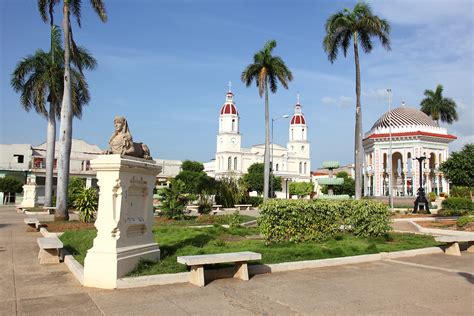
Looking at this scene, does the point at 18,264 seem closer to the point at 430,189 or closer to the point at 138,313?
the point at 138,313

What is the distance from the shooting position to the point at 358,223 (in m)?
11.7

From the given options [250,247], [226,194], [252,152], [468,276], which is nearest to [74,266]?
[250,247]

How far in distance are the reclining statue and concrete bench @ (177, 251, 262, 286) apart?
201 cm

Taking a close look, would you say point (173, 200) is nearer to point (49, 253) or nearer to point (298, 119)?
point (49, 253)

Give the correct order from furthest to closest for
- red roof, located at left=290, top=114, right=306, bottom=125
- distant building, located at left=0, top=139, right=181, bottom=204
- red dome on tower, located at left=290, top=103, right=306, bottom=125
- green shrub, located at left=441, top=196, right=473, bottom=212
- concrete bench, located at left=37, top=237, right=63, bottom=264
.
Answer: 1. red roof, located at left=290, top=114, right=306, bottom=125
2. red dome on tower, located at left=290, top=103, right=306, bottom=125
3. distant building, located at left=0, top=139, right=181, bottom=204
4. green shrub, located at left=441, top=196, right=473, bottom=212
5. concrete bench, located at left=37, top=237, right=63, bottom=264

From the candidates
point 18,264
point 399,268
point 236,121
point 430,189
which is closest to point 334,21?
point 399,268

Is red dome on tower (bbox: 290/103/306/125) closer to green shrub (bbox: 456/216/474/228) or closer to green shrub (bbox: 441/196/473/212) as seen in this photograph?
green shrub (bbox: 441/196/473/212)

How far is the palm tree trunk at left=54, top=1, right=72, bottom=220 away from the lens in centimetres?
1806

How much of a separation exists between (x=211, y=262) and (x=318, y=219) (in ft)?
A: 16.0

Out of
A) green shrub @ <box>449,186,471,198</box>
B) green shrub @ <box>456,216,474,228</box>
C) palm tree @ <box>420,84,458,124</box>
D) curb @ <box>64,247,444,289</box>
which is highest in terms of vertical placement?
palm tree @ <box>420,84,458,124</box>

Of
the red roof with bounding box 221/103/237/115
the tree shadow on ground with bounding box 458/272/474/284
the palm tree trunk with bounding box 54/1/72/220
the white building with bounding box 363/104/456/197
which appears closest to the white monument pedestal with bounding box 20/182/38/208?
the palm tree trunk with bounding box 54/1/72/220

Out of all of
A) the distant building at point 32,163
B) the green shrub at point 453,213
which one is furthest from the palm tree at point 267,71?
the distant building at point 32,163

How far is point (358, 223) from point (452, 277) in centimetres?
409

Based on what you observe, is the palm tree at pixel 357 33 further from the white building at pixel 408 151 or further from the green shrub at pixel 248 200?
the white building at pixel 408 151
